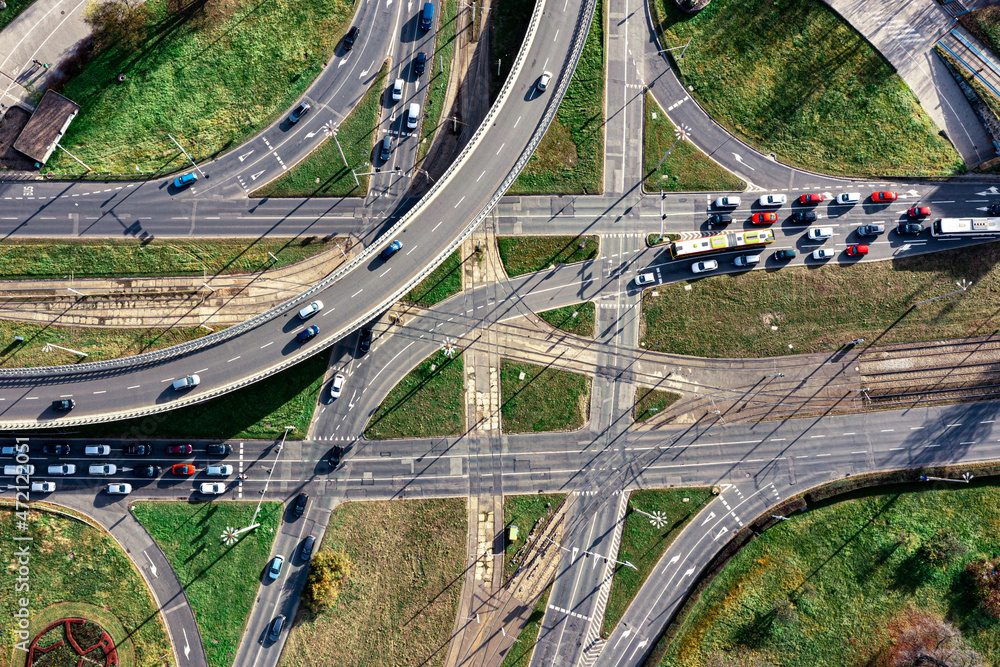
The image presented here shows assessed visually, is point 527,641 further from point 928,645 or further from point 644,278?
point 928,645

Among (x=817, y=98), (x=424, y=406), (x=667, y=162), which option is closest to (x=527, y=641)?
(x=424, y=406)

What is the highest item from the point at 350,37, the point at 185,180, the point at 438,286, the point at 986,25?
the point at 350,37

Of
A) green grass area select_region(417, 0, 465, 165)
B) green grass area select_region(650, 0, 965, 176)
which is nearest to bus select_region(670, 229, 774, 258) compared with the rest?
green grass area select_region(650, 0, 965, 176)

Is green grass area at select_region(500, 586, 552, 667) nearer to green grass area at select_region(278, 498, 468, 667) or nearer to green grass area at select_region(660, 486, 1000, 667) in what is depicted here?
green grass area at select_region(278, 498, 468, 667)

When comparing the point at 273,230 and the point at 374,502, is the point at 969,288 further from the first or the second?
the point at 273,230

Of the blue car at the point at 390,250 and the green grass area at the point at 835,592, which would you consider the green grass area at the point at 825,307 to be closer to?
the green grass area at the point at 835,592

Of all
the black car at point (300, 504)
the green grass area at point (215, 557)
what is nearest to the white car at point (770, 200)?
the black car at point (300, 504)
